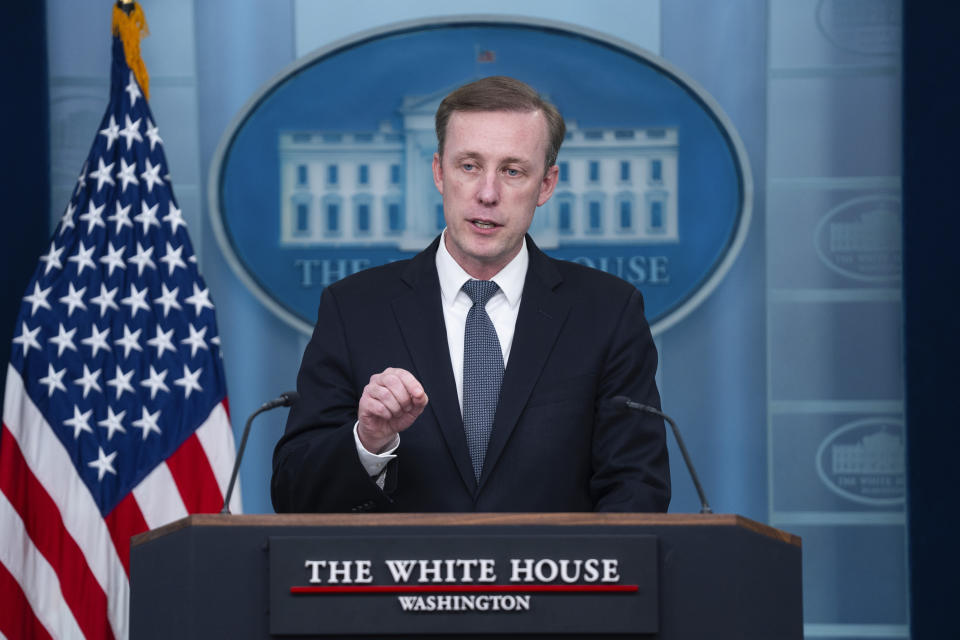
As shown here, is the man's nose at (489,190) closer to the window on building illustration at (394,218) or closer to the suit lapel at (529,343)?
the suit lapel at (529,343)

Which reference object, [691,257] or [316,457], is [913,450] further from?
[316,457]

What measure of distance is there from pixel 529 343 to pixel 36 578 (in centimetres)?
222

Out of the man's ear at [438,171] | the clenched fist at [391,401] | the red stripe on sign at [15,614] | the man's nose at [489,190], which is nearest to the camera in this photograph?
the clenched fist at [391,401]

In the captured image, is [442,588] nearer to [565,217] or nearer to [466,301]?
[466,301]

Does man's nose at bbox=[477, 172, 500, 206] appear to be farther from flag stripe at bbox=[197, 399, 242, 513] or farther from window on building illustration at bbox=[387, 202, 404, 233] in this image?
window on building illustration at bbox=[387, 202, 404, 233]

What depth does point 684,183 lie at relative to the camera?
161 inches

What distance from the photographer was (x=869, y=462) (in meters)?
4.05

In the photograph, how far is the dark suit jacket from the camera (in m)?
1.97

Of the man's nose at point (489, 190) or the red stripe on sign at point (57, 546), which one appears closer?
the man's nose at point (489, 190)

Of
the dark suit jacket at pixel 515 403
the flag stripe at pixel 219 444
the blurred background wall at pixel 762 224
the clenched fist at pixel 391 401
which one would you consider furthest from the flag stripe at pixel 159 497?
the clenched fist at pixel 391 401

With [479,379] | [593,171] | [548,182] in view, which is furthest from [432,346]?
[593,171]

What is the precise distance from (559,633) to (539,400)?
65 centimetres

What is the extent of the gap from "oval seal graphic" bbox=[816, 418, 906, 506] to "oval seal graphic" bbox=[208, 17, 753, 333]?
0.84 m

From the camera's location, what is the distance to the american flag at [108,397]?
3500 mm
